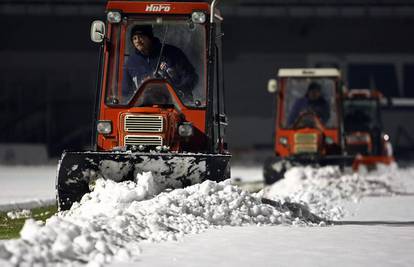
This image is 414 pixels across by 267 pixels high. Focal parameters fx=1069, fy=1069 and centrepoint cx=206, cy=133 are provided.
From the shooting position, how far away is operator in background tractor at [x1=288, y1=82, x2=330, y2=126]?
22.2m

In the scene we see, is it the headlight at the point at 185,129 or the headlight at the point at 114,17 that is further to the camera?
the headlight at the point at 114,17

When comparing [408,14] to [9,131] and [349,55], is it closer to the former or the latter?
[349,55]

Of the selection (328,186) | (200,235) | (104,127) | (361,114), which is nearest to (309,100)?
(328,186)

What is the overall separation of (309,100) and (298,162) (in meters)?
1.57

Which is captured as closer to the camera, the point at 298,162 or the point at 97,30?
the point at 97,30

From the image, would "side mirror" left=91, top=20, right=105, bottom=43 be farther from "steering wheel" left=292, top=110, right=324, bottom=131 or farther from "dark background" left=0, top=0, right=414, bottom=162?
"dark background" left=0, top=0, right=414, bottom=162

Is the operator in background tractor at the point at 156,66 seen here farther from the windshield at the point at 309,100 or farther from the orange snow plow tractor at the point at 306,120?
the windshield at the point at 309,100

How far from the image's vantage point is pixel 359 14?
145 feet


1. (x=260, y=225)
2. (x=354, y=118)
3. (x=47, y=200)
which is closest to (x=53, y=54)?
(x=354, y=118)

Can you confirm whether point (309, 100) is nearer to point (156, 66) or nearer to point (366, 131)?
point (366, 131)

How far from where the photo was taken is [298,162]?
21484 mm

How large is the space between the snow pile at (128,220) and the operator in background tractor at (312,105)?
9.86m

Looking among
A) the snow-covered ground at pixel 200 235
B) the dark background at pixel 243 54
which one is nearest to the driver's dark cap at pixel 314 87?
the snow-covered ground at pixel 200 235

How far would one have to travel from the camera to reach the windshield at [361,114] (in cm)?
2774
